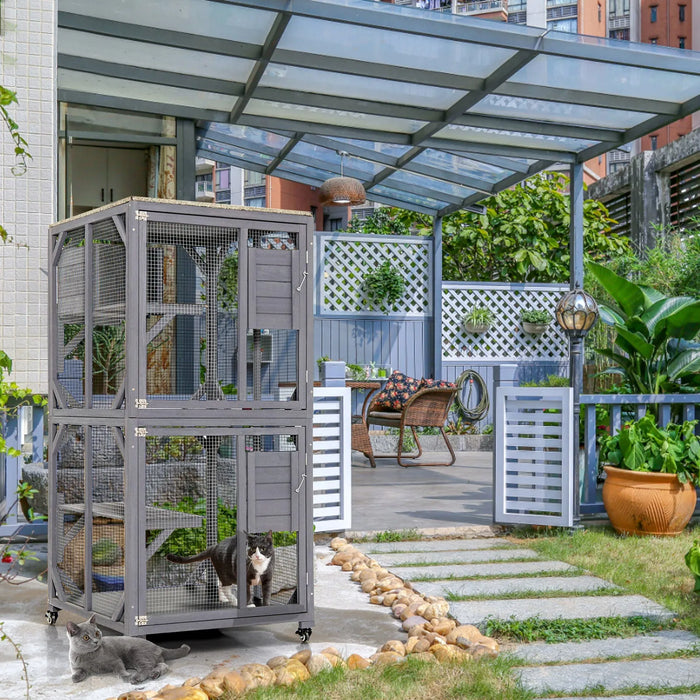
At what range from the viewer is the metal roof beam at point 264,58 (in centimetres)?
478

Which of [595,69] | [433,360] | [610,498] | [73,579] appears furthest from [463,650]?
[433,360]

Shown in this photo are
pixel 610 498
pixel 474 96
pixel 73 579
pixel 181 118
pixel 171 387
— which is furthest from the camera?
pixel 181 118

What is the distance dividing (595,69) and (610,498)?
98.8 inches

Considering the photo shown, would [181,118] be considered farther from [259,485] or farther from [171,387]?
[259,485]

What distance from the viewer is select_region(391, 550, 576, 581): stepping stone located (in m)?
3.89

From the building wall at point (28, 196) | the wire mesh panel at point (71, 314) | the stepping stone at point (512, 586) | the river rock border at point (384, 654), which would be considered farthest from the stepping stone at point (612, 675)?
the building wall at point (28, 196)

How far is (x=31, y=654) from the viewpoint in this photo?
2.77 metres

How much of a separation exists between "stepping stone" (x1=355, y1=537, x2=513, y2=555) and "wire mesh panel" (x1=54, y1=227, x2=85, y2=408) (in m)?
1.80

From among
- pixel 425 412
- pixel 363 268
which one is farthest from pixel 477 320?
pixel 425 412

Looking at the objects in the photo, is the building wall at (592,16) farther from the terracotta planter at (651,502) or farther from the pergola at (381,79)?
the terracotta planter at (651,502)

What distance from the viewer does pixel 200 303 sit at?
9.93 ft

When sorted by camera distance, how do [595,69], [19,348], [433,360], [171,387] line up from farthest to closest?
1. [433,360]
2. [595,69]
3. [19,348]
4. [171,387]

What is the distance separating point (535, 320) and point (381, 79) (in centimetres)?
521

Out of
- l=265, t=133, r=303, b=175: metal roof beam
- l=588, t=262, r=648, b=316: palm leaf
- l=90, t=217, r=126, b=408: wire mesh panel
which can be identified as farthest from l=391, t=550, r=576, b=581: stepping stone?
l=265, t=133, r=303, b=175: metal roof beam
